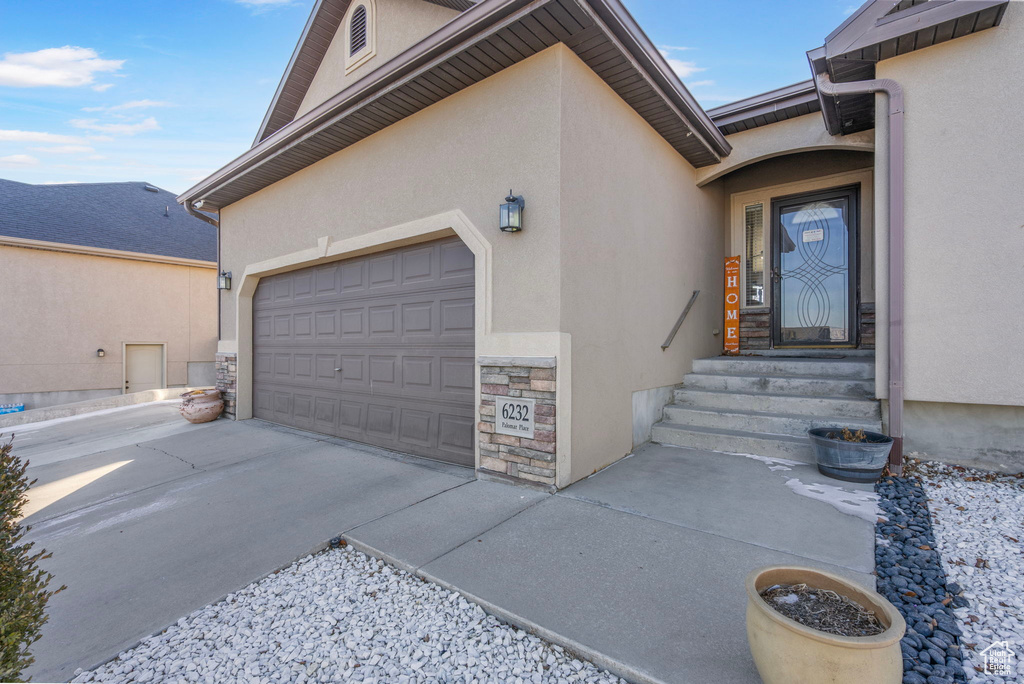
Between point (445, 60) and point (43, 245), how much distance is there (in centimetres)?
1232

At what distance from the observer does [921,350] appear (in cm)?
364

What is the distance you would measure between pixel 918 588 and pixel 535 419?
2.29m

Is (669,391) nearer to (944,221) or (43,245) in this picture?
(944,221)

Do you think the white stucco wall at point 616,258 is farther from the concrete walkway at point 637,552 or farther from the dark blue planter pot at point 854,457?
the dark blue planter pot at point 854,457

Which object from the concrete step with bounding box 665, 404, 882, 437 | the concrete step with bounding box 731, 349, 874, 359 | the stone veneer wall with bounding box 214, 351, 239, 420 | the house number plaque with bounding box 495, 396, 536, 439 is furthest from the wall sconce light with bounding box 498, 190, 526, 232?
the stone veneer wall with bounding box 214, 351, 239, 420

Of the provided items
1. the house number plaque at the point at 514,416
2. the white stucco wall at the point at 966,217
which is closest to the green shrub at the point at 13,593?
the house number plaque at the point at 514,416

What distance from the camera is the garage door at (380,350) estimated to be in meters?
4.28

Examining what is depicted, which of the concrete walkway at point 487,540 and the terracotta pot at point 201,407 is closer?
the concrete walkway at point 487,540

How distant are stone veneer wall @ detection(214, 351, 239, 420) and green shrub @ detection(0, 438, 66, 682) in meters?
5.92

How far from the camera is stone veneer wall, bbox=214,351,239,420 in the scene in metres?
6.96

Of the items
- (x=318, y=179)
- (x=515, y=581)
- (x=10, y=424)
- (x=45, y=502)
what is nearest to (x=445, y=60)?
(x=318, y=179)

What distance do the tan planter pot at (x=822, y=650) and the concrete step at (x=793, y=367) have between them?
388cm

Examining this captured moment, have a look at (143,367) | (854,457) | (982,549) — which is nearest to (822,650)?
(982,549)

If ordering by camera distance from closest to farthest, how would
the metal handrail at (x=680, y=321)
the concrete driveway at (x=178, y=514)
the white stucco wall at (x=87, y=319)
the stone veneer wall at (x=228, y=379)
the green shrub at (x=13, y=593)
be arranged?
the green shrub at (x=13, y=593) < the concrete driveway at (x=178, y=514) < the metal handrail at (x=680, y=321) < the stone veneer wall at (x=228, y=379) < the white stucco wall at (x=87, y=319)
